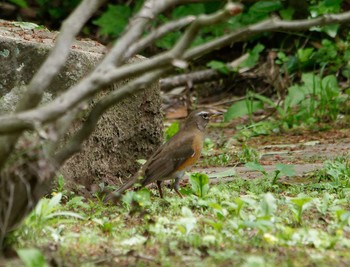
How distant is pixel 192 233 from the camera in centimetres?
472

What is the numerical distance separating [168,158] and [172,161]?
4 cm

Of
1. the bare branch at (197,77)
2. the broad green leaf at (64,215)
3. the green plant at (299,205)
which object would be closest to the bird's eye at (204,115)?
the green plant at (299,205)

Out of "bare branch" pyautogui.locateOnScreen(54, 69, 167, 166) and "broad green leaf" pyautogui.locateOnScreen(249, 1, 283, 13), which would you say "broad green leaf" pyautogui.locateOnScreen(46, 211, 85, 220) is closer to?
"bare branch" pyautogui.locateOnScreen(54, 69, 167, 166)

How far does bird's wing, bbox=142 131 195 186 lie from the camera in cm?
652

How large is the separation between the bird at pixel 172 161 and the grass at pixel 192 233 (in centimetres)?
60

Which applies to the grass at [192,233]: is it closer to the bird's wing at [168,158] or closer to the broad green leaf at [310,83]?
the bird's wing at [168,158]

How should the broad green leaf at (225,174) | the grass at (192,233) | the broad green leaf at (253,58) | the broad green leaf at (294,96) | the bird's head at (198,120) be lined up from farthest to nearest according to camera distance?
the broad green leaf at (253,58) → the broad green leaf at (294,96) → the bird's head at (198,120) → the broad green leaf at (225,174) → the grass at (192,233)

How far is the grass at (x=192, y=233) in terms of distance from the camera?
4184 millimetres

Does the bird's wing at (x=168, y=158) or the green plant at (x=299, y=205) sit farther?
the bird's wing at (x=168, y=158)

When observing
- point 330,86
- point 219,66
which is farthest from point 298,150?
point 219,66

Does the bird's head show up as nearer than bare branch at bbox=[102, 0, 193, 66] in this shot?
No

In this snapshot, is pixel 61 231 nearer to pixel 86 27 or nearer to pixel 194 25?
pixel 194 25

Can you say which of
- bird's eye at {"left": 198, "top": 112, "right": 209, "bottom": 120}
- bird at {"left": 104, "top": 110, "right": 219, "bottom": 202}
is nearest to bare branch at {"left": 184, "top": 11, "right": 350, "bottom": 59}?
bird at {"left": 104, "top": 110, "right": 219, "bottom": 202}

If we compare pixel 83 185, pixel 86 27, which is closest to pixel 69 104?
pixel 83 185
